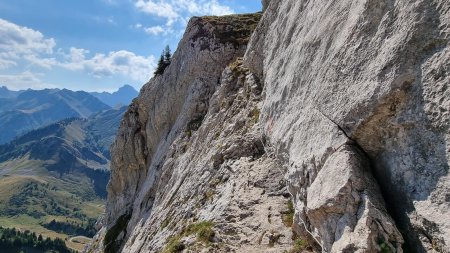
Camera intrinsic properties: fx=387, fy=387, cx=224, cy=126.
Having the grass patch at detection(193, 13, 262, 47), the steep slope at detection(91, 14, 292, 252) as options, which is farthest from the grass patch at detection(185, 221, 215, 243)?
the grass patch at detection(193, 13, 262, 47)

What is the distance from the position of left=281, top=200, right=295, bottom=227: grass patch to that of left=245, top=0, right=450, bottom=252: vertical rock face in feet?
4.77

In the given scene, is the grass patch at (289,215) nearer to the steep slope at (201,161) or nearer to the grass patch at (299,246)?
the steep slope at (201,161)

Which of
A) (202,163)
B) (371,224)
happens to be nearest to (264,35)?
(202,163)

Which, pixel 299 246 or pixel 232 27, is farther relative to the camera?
pixel 232 27

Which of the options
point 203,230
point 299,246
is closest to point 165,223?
point 203,230

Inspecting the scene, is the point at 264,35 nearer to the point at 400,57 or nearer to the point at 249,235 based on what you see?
the point at 249,235

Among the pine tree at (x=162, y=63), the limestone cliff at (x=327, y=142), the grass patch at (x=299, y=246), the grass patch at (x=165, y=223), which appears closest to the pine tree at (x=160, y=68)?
the pine tree at (x=162, y=63)

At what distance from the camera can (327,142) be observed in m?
16.7

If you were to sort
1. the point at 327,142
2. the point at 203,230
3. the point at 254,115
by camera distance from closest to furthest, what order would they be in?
1. the point at 327,142
2. the point at 203,230
3. the point at 254,115

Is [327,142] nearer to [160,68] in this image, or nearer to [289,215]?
[289,215]

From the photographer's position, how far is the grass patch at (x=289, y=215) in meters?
21.1

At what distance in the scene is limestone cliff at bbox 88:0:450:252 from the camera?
12.6m

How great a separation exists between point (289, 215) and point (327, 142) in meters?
6.53

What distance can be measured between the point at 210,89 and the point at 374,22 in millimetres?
37102
